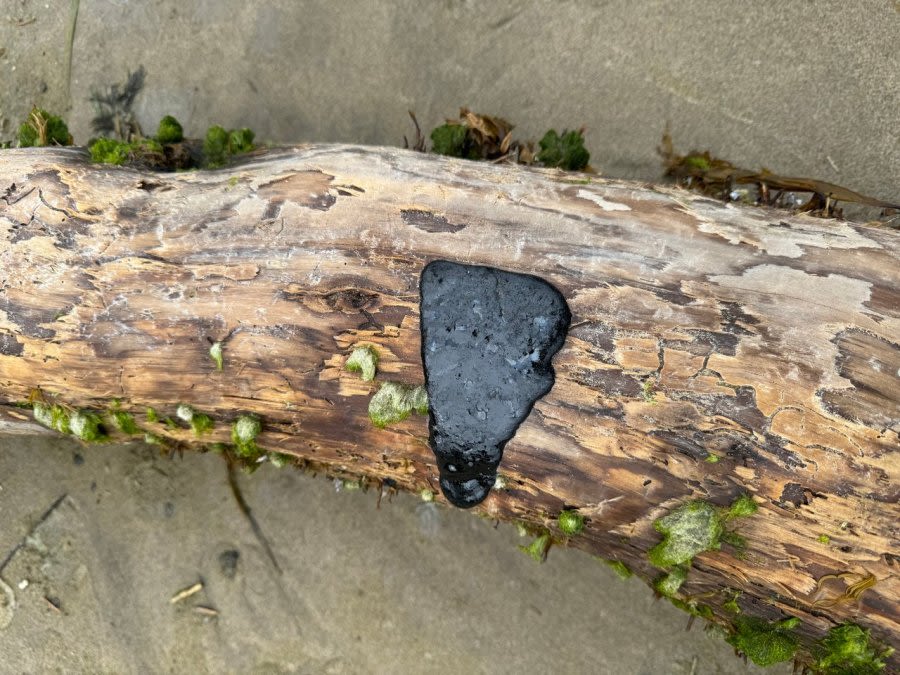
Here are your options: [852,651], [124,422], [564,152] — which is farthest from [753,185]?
[124,422]

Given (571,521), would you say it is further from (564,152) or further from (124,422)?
(124,422)

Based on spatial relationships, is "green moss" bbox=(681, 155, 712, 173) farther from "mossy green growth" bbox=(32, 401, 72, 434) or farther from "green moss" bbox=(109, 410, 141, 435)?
"mossy green growth" bbox=(32, 401, 72, 434)

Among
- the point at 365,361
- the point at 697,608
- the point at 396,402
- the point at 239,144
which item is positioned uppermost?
the point at 239,144

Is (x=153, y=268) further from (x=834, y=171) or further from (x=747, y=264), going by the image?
(x=834, y=171)

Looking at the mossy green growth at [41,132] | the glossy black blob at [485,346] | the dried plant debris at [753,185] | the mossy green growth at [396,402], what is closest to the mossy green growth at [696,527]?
the glossy black blob at [485,346]

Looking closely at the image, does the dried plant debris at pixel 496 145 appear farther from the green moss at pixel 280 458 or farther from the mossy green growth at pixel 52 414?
the mossy green growth at pixel 52 414

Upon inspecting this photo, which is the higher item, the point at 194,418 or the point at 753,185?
the point at 753,185

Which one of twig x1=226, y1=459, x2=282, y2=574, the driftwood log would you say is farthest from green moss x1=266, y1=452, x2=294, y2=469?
twig x1=226, y1=459, x2=282, y2=574
